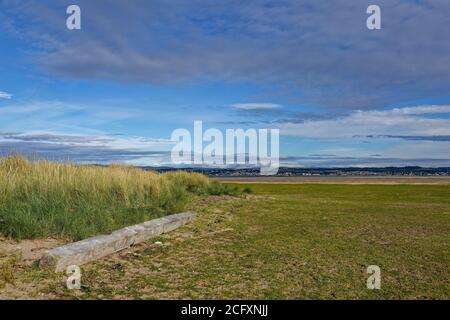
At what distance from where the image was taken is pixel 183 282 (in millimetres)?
6805

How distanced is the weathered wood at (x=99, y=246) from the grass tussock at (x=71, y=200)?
0.70m

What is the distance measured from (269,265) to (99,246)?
126 inches

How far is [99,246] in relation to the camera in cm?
807

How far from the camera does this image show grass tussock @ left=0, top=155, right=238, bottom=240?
905 cm

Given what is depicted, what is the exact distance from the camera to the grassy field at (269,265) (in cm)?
631

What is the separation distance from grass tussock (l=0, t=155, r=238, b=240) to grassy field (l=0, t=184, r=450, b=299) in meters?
1.34

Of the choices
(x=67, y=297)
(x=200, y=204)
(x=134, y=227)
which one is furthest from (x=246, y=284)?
(x=200, y=204)
